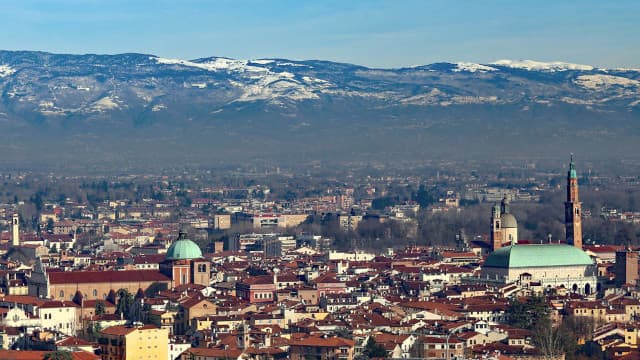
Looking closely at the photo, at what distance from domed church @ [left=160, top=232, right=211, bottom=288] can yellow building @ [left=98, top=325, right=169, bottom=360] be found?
20121 mm

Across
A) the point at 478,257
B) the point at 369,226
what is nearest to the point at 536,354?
the point at 478,257

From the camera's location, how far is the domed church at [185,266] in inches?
2516

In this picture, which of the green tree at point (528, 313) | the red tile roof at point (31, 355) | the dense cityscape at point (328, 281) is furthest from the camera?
the green tree at point (528, 313)

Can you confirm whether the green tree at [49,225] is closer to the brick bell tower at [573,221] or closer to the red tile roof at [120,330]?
the brick bell tower at [573,221]

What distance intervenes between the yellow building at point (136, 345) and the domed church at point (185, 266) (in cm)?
2012

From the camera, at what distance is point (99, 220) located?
11538 cm

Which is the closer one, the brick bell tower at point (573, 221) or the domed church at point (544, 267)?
the domed church at point (544, 267)

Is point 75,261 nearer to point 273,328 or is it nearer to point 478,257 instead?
point 478,257

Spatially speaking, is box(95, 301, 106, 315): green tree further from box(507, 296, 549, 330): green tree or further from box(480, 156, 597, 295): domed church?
box(480, 156, 597, 295): domed church

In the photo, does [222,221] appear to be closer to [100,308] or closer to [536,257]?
[536,257]

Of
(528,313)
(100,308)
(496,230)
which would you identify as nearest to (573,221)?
(496,230)

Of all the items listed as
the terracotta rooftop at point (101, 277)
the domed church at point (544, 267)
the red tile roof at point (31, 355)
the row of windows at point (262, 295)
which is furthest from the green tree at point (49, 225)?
the red tile roof at point (31, 355)

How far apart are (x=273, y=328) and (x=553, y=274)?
20530 mm

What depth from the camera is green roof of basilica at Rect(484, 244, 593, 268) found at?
213 feet
